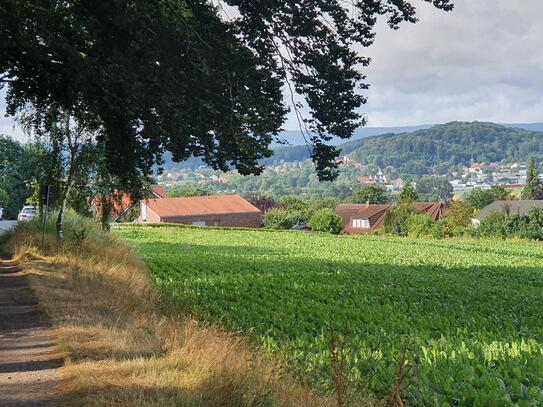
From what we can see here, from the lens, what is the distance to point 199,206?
363 feet

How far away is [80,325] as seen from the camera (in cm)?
897

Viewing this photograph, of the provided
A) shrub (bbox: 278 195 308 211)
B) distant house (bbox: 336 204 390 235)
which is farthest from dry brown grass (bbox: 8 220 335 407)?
distant house (bbox: 336 204 390 235)

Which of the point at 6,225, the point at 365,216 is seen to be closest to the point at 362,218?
the point at 365,216

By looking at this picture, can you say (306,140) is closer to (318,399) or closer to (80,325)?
(80,325)

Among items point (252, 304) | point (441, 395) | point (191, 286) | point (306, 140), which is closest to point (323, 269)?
point (191, 286)

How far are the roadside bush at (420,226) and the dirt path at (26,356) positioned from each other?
58.0m

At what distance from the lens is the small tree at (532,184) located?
121 m

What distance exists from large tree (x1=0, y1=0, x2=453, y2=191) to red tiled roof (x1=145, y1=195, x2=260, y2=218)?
94.1 metres

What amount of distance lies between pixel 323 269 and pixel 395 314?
35.4 ft

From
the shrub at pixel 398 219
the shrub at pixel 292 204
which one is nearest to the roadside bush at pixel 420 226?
the shrub at pixel 398 219

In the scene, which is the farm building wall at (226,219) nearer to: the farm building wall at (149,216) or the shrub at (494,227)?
the farm building wall at (149,216)

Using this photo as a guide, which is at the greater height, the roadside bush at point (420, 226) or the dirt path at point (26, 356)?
the dirt path at point (26, 356)

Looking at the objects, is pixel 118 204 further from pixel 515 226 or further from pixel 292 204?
pixel 292 204

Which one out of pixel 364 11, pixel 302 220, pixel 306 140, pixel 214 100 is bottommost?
pixel 302 220
